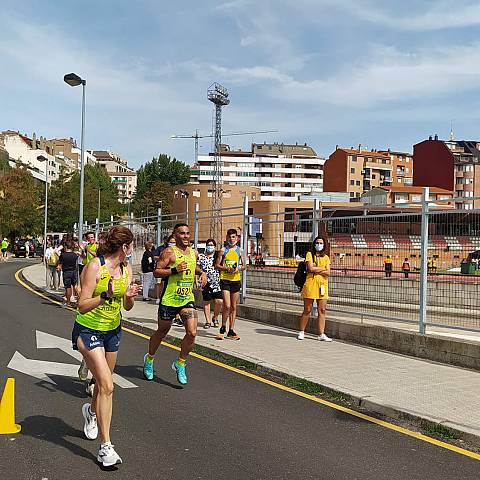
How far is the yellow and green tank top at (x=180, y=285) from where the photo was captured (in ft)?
24.8

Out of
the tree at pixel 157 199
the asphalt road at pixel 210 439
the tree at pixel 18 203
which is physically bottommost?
the asphalt road at pixel 210 439

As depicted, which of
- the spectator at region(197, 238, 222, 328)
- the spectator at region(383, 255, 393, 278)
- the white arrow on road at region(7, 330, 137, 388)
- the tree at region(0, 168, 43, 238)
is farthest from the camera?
the tree at region(0, 168, 43, 238)

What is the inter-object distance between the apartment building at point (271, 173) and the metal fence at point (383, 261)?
420ft

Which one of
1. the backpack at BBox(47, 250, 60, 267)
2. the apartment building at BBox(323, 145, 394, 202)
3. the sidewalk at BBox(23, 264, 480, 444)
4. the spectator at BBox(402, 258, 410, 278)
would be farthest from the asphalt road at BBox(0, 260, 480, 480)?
the apartment building at BBox(323, 145, 394, 202)

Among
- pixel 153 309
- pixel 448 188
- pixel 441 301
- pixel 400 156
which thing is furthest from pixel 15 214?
pixel 400 156

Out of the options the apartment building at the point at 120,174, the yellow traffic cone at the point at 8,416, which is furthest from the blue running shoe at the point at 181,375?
the apartment building at the point at 120,174

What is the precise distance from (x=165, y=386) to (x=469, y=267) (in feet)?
15.4

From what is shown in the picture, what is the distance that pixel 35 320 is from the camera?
45.2 ft

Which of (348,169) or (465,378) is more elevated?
(348,169)

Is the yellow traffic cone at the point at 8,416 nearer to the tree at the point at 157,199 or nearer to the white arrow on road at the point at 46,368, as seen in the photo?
the white arrow on road at the point at 46,368

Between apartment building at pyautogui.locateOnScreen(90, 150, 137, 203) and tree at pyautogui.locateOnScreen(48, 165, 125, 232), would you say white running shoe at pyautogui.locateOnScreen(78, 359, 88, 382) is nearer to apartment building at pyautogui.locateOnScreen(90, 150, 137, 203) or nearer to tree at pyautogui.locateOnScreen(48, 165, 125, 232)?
tree at pyautogui.locateOnScreen(48, 165, 125, 232)

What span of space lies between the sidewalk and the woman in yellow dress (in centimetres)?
31

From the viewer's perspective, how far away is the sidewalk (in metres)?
6.47

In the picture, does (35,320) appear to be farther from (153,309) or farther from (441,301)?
(441,301)
